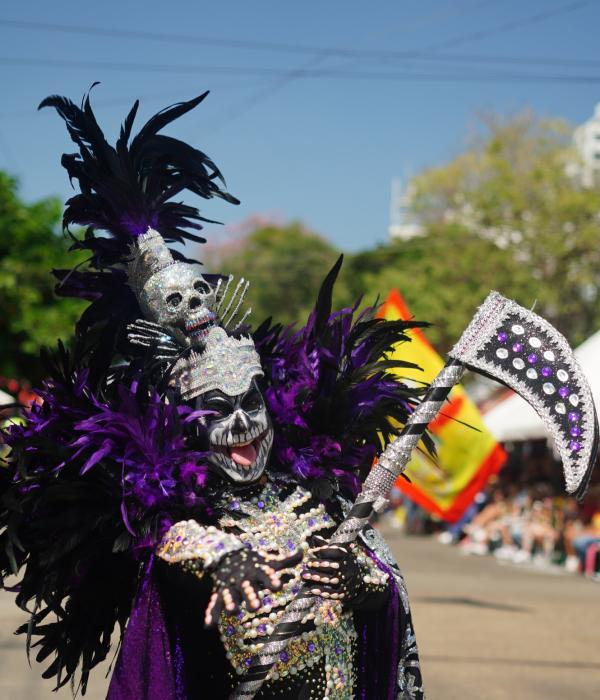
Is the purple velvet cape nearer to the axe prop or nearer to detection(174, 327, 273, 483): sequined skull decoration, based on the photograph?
the axe prop

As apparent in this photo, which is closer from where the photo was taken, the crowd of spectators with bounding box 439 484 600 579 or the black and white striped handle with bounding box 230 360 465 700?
the black and white striped handle with bounding box 230 360 465 700

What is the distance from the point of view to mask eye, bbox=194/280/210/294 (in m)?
3.54

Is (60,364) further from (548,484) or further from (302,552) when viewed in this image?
(548,484)

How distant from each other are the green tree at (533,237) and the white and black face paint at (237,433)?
64.6 ft

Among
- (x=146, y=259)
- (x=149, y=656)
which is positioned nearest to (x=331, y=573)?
(x=149, y=656)

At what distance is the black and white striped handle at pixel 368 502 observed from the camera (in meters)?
3.23

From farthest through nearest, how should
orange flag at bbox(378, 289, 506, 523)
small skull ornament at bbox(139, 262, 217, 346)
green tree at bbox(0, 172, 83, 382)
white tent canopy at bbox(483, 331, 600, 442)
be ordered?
green tree at bbox(0, 172, 83, 382) < white tent canopy at bbox(483, 331, 600, 442) < orange flag at bbox(378, 289, 506, 523) < small skull ornament at bbox(139, 262, 217, 346)

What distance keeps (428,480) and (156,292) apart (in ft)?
33.1

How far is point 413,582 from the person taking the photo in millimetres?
13320

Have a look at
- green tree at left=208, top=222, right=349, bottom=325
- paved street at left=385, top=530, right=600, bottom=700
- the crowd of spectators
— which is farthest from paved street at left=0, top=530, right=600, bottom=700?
green tree at left=208, top=222, right=349, bottom=325

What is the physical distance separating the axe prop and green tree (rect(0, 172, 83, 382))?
14.9 m

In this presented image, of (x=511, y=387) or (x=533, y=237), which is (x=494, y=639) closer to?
(x=511, y=387)

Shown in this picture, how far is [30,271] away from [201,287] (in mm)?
15166

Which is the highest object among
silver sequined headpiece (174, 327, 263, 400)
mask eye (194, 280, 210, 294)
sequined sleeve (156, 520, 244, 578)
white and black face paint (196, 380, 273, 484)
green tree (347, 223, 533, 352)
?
green tree (347, 223, 533, 352)
